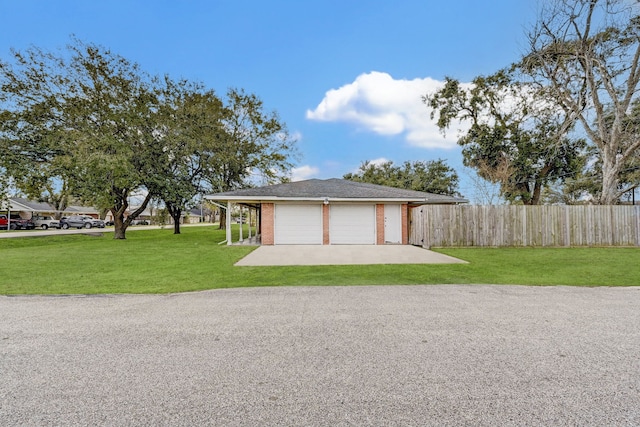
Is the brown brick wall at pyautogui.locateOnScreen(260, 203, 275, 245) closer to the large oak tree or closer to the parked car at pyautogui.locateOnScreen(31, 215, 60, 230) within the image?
the large oak tree

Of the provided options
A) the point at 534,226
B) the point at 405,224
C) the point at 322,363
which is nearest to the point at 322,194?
the point at 405,224

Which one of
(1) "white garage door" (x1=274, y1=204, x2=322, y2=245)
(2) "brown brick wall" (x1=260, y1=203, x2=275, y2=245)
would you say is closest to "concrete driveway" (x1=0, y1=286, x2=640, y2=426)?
(2) "brown brick wall" (x1=260, y1=203, x2=275, y2=245)

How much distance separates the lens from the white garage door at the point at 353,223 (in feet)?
46.9

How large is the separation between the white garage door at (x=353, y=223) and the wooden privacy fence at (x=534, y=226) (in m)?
2.88

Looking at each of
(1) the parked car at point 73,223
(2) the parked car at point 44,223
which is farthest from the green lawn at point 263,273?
(2) the parked car at point 44,223

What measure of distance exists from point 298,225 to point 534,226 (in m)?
9.90

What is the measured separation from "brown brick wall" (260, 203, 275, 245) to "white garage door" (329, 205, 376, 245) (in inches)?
109

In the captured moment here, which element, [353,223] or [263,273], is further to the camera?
[353,223]

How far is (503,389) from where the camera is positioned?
7.34ft

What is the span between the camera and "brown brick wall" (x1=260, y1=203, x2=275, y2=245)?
1397cm

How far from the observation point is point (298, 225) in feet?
46.6

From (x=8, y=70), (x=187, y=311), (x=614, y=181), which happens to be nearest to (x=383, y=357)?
(x=187, y=311)

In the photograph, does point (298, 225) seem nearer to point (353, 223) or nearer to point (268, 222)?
point (268, 222)

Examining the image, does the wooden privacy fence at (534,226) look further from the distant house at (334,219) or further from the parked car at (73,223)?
the parked car at (73,223)
